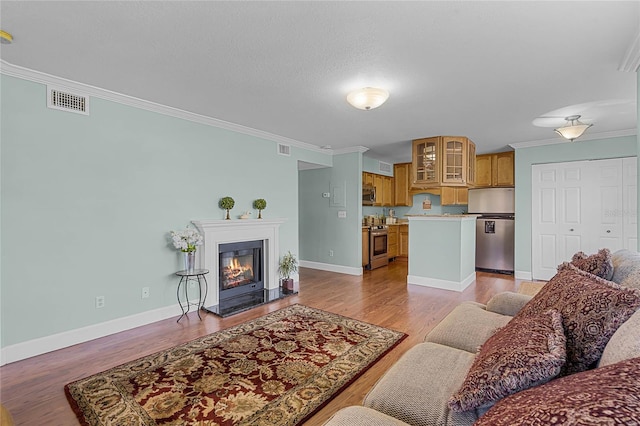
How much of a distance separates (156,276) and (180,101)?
1.99 m

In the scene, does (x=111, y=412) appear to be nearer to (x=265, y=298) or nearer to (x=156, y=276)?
(x=156, y=276)

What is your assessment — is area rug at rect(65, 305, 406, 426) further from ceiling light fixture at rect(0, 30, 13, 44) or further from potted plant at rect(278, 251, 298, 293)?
ceiling light fixture at rect(0, 30, 13, 44)

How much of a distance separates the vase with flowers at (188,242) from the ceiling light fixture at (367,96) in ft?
7.77

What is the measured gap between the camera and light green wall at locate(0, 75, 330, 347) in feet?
8.73

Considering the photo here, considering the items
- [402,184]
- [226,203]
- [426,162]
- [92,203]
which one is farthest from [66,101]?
[402,184]

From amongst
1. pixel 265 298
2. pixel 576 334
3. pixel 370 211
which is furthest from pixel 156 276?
pixel 370 211

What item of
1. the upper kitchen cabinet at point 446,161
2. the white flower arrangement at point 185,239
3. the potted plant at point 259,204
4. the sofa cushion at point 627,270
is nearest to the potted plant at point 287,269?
the potted plant at point 259,204

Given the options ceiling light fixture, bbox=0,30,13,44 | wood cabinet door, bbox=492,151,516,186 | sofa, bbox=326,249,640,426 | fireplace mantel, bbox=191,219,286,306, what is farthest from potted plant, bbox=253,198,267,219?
wood cabinet door, bbox=492,151,516,186

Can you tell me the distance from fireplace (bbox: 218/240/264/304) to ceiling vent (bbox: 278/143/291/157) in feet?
4.96

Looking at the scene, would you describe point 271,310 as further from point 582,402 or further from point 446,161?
point 582,402

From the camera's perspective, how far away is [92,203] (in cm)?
308

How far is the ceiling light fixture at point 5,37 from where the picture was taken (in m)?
2.12

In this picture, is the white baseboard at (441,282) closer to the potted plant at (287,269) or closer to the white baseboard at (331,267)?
the white baseboard at (331,267)

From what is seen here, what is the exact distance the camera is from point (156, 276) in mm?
3582
